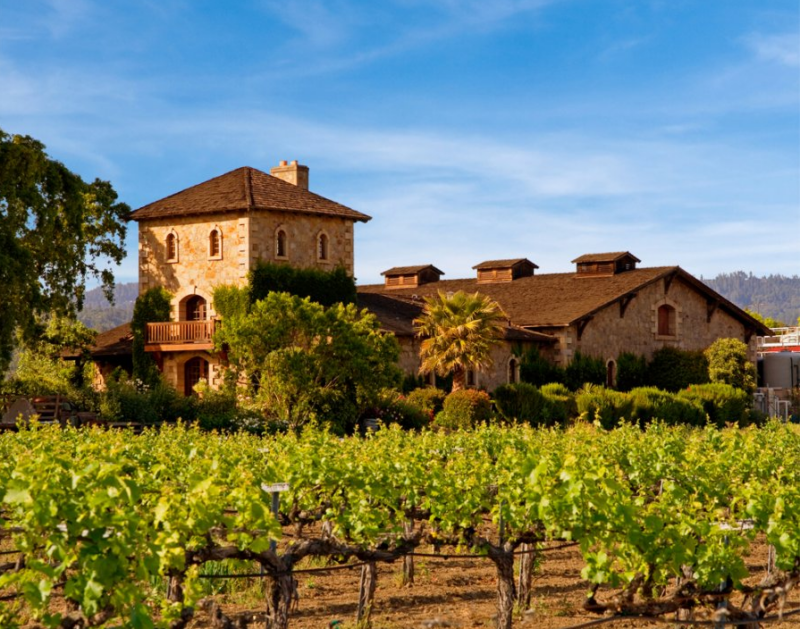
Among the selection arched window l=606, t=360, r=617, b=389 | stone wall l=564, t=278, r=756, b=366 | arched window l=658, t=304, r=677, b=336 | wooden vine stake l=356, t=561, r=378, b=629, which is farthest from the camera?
arched window l=658, t=304, r=677, b=336

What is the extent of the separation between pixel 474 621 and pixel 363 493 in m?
2.35

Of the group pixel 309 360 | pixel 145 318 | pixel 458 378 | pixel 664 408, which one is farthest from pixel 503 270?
pixel 309 360

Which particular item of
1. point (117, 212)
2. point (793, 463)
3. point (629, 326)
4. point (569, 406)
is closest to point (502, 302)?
point (629, 326)

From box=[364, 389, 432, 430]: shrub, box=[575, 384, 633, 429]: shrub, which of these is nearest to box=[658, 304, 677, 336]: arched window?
box=[575, 384, 633, 429]: shrub

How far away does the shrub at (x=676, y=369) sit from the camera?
148 ft

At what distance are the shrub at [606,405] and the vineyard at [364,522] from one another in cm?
2217

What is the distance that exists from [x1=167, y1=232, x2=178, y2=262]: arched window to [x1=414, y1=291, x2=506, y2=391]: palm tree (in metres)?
9.09

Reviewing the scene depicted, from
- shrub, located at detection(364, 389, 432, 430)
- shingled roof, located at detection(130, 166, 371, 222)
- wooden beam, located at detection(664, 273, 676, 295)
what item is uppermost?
shingled roof, located at detection(130, 166, 371, 222)

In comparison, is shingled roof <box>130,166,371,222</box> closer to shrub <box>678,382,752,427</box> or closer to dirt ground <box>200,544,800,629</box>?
shrub <box>678,382,752,427</box>

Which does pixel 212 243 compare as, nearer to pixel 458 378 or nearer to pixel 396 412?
pixel 396 412

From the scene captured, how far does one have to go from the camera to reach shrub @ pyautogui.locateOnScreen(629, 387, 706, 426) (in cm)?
3756

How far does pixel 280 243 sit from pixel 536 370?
34.2ft

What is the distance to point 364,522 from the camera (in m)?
10.4

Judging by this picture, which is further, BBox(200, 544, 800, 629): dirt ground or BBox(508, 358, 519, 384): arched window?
BBox(508, 358, 519, 384): arched window
